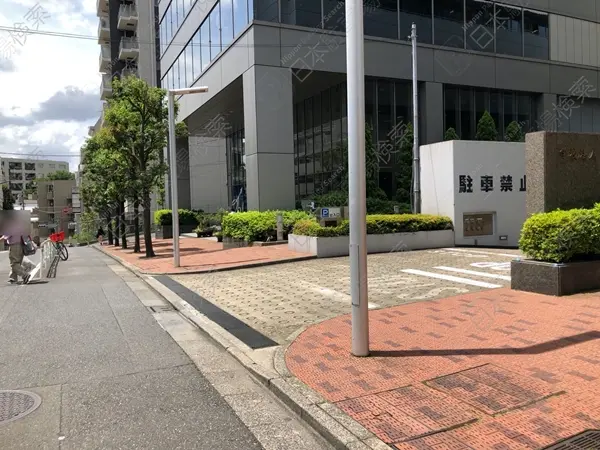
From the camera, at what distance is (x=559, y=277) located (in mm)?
7840

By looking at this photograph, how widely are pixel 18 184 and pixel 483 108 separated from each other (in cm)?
10771

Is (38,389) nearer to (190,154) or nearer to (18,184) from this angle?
(190,154)

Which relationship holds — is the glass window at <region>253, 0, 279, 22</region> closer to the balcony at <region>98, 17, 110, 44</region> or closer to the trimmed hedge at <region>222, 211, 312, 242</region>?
the trimmed hedge at <region>222, 211, 312, 242</region>

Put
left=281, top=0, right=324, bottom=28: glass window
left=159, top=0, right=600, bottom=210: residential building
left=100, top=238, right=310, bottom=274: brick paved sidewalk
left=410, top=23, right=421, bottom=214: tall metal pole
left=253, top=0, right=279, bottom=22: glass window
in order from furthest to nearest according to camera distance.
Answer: left=281, top=0, right=324, bottom=28: glass window
left=159, top=0, right=600, bottom=210: residential building
left=253, top=0, right=279, bottom=22: glass window
left=410, top=23, right=421, bottom=214: tall metal pole
left=100, top=238, right=310, bottom=274: brick paved sidewalk

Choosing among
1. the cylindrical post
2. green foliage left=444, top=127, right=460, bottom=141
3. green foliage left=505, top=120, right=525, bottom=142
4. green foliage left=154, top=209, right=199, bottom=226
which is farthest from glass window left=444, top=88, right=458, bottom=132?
green foliage left=154, top=209, right=199, bottom=226

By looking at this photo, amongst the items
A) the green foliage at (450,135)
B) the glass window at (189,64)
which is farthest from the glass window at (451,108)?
the glass window at (189,64)

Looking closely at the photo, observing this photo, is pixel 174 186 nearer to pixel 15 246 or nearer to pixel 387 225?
pixel 15 246

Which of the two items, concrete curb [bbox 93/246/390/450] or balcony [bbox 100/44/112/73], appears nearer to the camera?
concrete curb [bbox 93/246/390/450]

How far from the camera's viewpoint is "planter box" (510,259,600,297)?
7867 mm

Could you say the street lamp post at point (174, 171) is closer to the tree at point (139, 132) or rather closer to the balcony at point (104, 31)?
the tree at point (139, 132)

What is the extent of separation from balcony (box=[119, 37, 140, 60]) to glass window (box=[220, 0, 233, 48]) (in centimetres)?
2960

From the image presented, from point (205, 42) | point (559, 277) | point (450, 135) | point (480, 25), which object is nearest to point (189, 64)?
point (205, 42)

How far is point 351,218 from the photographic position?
5211mm

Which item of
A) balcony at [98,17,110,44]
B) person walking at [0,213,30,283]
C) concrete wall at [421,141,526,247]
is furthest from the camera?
balcony at [98,17,110,44]
